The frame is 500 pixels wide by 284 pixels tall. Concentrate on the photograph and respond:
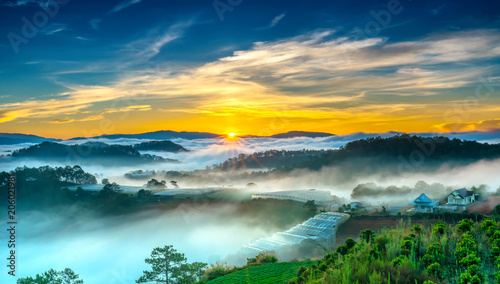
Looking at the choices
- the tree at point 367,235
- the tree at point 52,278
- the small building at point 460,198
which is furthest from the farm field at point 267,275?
the small building at point 460,198

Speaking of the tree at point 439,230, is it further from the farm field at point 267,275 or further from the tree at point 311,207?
the tree at point 311,207

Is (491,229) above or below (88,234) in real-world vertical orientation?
above

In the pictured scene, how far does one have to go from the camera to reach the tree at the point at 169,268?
20.4m

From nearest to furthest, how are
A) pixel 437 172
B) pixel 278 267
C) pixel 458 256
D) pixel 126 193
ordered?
pixel 458 256, pixel 278 267, pixel 437 172, pixel 126 193

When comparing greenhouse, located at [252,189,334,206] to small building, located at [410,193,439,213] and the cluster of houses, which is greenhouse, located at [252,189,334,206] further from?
the cluster of houses

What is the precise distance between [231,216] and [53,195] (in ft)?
144

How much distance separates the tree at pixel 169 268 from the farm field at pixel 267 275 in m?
10.2

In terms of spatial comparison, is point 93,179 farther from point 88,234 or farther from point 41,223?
point 88,234

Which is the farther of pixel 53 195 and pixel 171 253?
pixel 53 195

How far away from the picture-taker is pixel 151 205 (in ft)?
226

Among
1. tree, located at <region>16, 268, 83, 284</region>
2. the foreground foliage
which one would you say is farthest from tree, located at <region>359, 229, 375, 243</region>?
tree, located at <region>16, 268, 83, 284</region>

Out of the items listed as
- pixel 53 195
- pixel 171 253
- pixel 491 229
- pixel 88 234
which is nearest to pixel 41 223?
pixel 53 195

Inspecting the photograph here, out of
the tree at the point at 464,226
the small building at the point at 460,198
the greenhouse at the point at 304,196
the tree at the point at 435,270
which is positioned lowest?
the greenhouse at the point at 304,196

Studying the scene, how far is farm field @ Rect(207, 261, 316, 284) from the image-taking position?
920 cm
